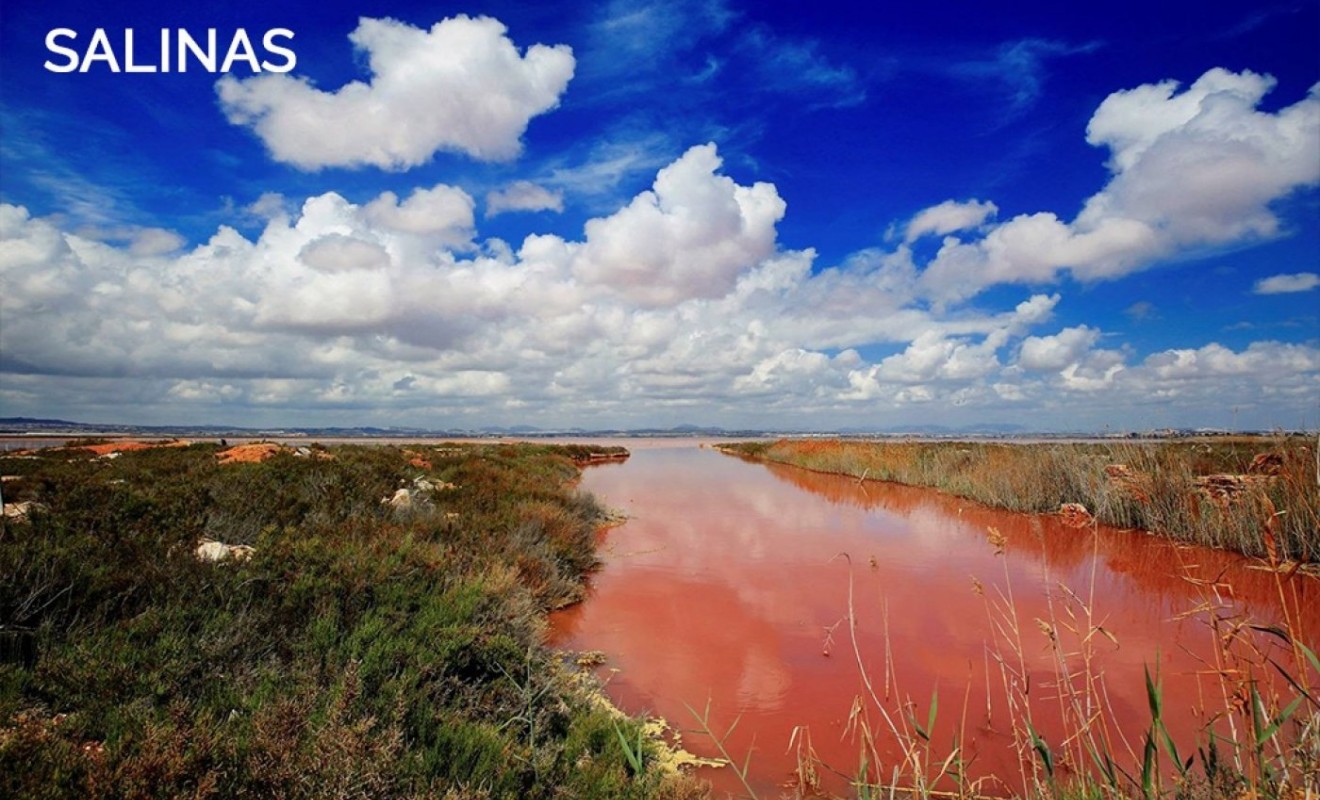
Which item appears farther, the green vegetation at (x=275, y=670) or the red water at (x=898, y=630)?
the red water at (x=898, y=630)

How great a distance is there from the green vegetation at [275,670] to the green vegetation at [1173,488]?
610 cm

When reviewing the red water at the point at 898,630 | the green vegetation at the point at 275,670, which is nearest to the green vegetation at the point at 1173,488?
the red water at the point at 898,630

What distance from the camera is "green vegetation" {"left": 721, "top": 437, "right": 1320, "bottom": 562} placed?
9.16 m

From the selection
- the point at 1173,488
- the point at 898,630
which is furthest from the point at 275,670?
the point at 1173,488

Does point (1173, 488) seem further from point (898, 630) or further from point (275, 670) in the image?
point (275, 670)

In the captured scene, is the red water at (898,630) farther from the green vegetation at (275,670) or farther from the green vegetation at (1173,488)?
the green vegetation at (275,670)

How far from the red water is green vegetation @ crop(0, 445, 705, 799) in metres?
1.00

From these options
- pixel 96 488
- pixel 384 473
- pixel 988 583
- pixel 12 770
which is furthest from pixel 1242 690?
pixel 384 473

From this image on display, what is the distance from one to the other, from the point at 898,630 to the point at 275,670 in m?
5.53

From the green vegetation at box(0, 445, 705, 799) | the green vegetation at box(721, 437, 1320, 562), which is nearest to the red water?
the green vegetation at box(721, 437, 1320, 562)

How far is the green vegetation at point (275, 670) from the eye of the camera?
101 inches

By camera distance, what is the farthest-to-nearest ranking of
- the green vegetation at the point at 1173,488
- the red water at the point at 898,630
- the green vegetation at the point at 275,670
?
the green vegetation at the point at 1173,488
the red water at the point at 898,630
the green vegetation at the point at 275,670

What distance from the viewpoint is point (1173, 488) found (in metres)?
11.7

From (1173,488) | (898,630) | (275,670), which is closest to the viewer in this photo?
(275,670)
